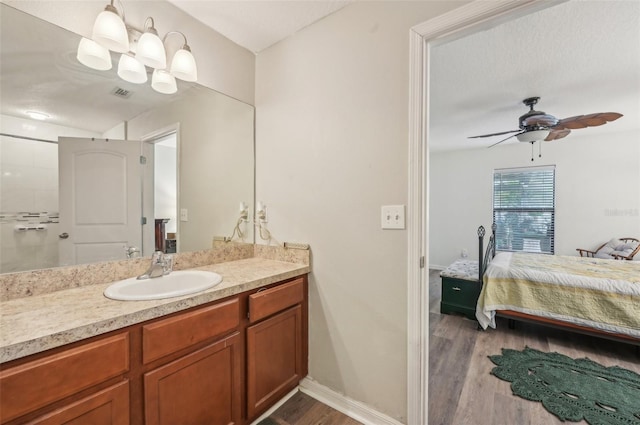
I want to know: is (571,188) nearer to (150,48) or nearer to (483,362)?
(483,362)

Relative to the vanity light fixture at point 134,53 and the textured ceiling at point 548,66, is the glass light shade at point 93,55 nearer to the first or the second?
the vanity light fixture at point 134,53

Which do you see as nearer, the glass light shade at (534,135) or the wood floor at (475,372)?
the wood floor at (475,372)

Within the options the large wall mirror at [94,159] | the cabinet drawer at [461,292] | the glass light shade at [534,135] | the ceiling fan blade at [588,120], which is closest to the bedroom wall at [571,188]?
the ceiling fan blade at [588,120]

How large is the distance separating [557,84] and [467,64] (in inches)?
39.9

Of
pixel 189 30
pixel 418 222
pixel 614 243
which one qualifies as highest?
pixel 189 30

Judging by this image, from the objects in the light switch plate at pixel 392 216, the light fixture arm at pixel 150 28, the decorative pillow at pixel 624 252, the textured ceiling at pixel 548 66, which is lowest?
the decorative pillow at pixel 624 252

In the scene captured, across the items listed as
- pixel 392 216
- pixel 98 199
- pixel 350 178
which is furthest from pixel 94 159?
pixel 392 216

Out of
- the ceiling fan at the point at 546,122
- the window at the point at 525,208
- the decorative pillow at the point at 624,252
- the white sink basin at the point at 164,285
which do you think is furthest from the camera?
the window at the point at 525,208

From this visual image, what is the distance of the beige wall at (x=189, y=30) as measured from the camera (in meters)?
1.17

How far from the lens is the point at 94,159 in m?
1.29

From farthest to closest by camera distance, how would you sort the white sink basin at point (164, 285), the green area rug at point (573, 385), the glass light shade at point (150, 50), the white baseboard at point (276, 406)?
the green area rug at point (573, 385) → the white baseboard at point (276, 406) → the glass light shade at point (150, 50) → the white sink basin at point (164, 285)

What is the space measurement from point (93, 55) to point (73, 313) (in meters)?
1.16

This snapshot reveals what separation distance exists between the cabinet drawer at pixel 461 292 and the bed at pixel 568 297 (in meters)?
0.22

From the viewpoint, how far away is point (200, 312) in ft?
3.72
